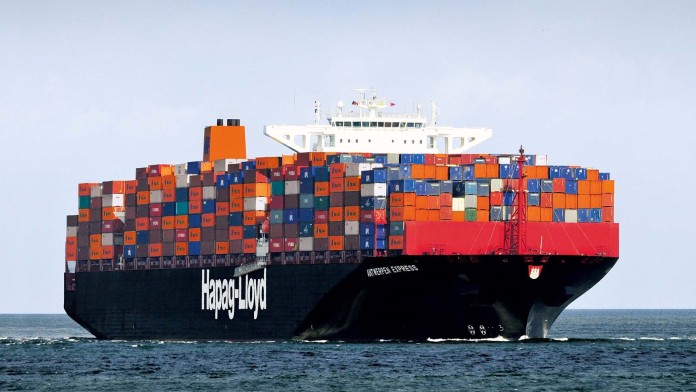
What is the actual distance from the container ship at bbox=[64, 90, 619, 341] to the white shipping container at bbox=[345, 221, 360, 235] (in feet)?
0.16

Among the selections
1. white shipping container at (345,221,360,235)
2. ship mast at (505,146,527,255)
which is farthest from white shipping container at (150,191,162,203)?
ship mast at (505,146,527,255)

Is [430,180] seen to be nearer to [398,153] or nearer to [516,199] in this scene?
[516,199]

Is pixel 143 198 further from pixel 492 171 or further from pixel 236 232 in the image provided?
pixel 492 171

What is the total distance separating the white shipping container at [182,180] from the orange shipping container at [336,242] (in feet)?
43.3

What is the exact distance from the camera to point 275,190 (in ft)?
273

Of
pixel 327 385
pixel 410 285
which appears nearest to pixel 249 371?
pixel 327 385

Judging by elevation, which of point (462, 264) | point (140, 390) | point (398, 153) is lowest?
point (140, 390)

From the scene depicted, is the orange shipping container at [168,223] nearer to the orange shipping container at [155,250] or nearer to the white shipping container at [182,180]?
the orange shipping container at [155,250]

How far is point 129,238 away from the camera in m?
93.1

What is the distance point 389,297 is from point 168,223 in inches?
752

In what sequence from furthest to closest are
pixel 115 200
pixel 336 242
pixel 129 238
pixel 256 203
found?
pixel 115 200
pixel 129 238
pixel 256 203
pixel 336 242

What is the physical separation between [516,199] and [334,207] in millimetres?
9204

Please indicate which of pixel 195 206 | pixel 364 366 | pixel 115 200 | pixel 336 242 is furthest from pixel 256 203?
pixel 364 366

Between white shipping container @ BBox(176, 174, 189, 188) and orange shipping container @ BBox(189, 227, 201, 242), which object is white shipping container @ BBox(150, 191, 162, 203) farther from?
orange shipping container @ BBox(189, 227, 201, 242)
